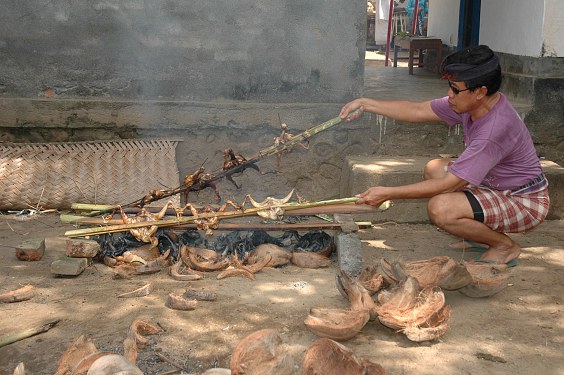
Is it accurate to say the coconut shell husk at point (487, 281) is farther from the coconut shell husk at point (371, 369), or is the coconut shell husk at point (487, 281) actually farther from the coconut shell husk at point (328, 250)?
the coconut shell husk at point (371, 369)

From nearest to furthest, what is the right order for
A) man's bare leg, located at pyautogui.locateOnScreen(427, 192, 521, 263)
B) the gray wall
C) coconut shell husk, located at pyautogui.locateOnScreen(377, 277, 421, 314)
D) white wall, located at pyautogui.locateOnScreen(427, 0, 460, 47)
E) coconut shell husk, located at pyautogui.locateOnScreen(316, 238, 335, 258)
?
1. coconut shell husk, located at pyautogui.locateOnScreen(377, 277, 421, 314)
2. man's bare leg, located at pyautogui.locateOnScreen(427, 192, 521, 263)
3. coconut shell husk, located at pyautogui.locateOnScreen(316, 238, 335, 258)
4. the gray wall
5. white wall, located at pyautogui.locateOnScreen(427, 0, 460, 47)

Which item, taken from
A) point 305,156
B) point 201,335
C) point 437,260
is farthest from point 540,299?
point 305,156

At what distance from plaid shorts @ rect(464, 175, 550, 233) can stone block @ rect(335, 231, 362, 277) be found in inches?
33.1

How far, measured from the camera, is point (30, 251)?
4453 millimetres

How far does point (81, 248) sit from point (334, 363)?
82.9 inches

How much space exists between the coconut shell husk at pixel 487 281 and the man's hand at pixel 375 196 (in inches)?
26.0

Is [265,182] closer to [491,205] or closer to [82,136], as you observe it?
→ [82,136]

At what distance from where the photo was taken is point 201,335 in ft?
11.1

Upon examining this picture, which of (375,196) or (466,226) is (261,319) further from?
(466,226)

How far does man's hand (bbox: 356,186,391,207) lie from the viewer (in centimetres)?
405

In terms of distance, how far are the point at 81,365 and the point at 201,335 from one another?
2.59 feet

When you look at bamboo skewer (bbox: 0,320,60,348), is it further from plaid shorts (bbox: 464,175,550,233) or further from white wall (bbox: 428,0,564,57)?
white wall (bbox: 428,0,564,57)

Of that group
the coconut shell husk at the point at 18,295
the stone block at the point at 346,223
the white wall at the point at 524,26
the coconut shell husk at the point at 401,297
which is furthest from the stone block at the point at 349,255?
the white wall at the point at 524,26

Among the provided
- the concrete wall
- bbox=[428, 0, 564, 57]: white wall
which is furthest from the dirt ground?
bbox=[428, 0, 564, 57]: white wall
